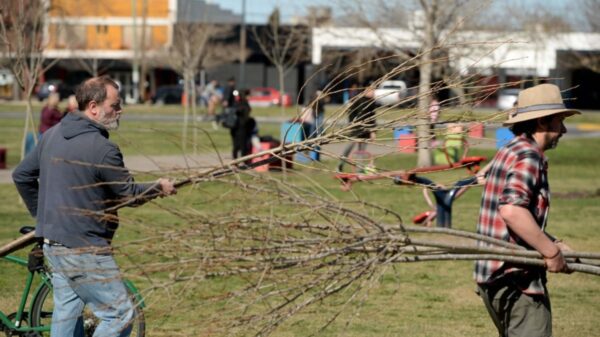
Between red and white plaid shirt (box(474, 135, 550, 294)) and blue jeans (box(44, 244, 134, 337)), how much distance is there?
1.82 meters

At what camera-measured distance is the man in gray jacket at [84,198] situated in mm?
5715

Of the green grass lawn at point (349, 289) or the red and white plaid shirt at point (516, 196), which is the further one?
the red and white plaid shirt at point (516, 196)

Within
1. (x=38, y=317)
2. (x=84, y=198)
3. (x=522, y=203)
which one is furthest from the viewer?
(x=38, y=317)

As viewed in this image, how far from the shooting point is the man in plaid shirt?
527 centimetres

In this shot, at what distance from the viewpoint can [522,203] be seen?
204 inches

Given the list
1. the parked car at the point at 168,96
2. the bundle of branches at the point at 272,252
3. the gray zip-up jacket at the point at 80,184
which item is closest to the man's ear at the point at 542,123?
the bundle of branches at the point at 272,252

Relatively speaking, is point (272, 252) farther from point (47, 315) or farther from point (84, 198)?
point (47, 315)

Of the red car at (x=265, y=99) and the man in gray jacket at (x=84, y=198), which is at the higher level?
the man in gray jacket at (x=84, y=198)

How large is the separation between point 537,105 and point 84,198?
234cm

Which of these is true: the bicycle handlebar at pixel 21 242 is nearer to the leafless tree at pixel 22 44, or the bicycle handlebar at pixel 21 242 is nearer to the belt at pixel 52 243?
the belt at pixel 52 243

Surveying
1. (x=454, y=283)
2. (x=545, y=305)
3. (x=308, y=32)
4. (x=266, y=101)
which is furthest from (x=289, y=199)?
(x=266, y=101)

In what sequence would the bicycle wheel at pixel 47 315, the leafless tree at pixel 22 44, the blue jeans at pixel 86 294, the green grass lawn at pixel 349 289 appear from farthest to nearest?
the leafless tree at pixel 22 44, the bicycle wheel at pixel 47 315, the blue jeans at pixel 86 294, the green grass lawn at pixel 349 289

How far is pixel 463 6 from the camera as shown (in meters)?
26.4

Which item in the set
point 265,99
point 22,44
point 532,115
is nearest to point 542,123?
point 532,115
